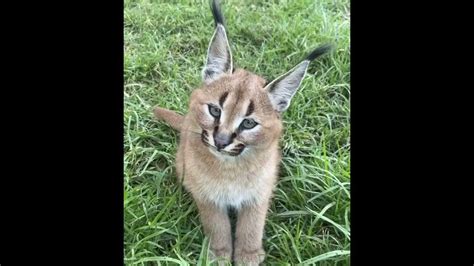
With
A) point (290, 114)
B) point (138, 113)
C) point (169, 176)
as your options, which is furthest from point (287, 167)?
point (138, 113)

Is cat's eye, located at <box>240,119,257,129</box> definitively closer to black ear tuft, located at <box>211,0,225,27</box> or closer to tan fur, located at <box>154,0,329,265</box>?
tan fur, located at <box>154,0,329,265</box>

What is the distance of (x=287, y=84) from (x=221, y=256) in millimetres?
542

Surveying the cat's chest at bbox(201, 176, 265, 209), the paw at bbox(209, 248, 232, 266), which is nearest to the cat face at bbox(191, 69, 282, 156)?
the cat's chest at bbox(201, 176, 265, 209)

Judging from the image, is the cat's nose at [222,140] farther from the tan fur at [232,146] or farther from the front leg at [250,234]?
the front leg at [250,234]

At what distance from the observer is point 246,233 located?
1.88m

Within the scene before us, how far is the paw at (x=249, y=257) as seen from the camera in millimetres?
1810

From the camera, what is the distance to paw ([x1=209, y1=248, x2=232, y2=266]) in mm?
1787

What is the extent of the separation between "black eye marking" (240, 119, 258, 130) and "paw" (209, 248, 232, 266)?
384 mm

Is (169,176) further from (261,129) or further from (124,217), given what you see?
(261,129)

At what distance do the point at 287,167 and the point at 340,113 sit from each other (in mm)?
242

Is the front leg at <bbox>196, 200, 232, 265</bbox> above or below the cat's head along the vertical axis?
below

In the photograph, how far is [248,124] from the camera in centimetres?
172

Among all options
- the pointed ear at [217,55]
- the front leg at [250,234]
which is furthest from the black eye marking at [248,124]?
the front leg at [250,234]

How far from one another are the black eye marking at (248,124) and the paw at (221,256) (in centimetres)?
38
